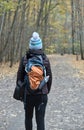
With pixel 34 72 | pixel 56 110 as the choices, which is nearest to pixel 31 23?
pixel 56 110

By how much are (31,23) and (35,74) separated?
41435mm

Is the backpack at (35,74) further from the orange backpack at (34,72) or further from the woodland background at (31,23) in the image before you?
the woodland background at (31,23)

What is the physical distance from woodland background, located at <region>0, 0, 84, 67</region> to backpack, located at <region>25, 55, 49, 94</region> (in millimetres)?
15987

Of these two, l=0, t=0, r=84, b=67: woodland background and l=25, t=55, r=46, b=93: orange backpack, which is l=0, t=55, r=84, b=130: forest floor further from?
l=0, t=0, r=84, b=67: woodland background

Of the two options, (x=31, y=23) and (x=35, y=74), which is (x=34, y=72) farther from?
(x=31, y=23)

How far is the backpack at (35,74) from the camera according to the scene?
6348mm

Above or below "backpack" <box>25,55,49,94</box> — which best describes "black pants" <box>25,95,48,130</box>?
below

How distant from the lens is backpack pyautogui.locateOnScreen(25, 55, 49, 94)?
635 cm

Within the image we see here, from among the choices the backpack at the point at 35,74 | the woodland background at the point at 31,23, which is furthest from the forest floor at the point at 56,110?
the woodland background at the point at 31,23

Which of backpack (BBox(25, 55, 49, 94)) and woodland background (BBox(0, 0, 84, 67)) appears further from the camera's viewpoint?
woodland background (BBox(0, 0, 84, 67))

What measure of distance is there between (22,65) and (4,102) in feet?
21.7

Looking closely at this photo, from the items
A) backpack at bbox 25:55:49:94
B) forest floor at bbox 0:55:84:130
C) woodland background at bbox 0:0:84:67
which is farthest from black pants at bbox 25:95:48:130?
woodland background at bbox 0:0:84:67

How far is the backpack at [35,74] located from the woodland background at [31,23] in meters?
16.0

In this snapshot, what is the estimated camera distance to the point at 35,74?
641 centimetres
